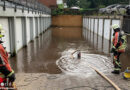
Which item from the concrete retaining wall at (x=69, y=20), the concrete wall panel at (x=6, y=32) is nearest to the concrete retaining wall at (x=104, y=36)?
the concrete wall panel at (x=6, y=32)

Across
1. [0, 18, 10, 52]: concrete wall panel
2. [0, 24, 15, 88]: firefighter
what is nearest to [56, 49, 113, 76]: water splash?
[0, 18, 10, 52]: concrete wall panel

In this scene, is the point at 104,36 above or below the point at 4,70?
below

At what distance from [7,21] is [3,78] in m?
6.19

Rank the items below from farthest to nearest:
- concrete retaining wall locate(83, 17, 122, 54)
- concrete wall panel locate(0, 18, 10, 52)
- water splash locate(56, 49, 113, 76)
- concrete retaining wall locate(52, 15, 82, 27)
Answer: concrete retaining wall locate(52, 15, 82, 27) < concrete retaining wall locate(83, 17, 122, 54) < concrete wall panel locate(0, 18, 10, 52) < water splash locate(56, 49, 113, 76)

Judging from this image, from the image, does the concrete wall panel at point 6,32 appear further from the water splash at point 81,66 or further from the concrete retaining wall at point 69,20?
the concrete retaining wall at point 69,20

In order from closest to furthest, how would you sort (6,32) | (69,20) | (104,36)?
1. (6,32)
2. (104,36)
3. (69,20)

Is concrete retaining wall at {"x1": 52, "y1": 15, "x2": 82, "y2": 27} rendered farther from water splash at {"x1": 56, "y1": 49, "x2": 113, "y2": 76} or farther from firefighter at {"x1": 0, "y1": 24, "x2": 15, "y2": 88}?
firefighter at {"x1": 0, "y1": 24, "x2": 15, "y2": 88}

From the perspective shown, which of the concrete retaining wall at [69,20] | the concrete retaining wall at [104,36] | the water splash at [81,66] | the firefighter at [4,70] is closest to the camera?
the firefighter at [4,70]

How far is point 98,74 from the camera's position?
6203 mm

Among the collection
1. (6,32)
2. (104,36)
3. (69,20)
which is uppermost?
(69,20)

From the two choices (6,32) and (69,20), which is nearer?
(6,32)

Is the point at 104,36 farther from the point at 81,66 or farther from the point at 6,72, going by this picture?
the point at 6,72

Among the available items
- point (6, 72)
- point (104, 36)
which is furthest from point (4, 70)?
point (104, 36)

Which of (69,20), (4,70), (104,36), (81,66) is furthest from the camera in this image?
(69,20)
